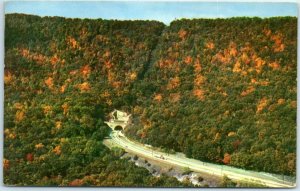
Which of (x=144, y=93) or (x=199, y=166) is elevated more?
(x=144, y=93)

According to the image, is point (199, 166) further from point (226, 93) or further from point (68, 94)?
point (68, 94)

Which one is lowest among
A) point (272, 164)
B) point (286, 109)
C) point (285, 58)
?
point (272, 164)

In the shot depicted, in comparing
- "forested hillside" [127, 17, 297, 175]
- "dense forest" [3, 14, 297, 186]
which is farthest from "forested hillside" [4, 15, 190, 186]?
"forested hillside" [127, 17, 297, 175]

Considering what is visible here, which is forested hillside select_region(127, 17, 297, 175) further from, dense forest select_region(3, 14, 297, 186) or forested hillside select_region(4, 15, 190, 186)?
forested hillside select_region(4, 15, 190, 186)

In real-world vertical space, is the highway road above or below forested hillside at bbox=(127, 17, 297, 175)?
below

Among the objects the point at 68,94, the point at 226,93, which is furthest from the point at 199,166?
the point at 68,94

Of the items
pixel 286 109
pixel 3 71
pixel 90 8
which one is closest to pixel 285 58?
pixel 286 109

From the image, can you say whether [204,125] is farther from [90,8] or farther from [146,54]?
[90,8]
